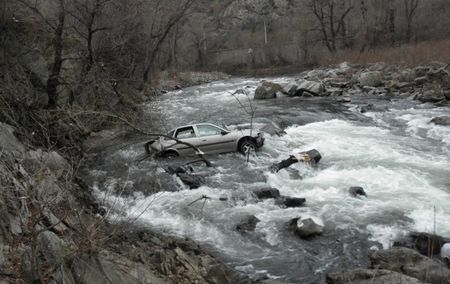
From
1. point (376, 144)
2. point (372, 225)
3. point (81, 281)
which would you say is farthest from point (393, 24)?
point (81, 281)

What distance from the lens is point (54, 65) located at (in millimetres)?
16750

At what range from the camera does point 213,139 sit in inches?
643

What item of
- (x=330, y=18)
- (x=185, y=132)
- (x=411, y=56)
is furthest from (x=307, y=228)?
(x=330, y=18)

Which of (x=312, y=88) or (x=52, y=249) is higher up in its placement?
(x=52, y=249)

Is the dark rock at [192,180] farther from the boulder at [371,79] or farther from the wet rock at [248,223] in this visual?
the boulder at [371,79]

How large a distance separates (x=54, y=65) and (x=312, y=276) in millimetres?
12325

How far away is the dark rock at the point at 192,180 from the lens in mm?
13759

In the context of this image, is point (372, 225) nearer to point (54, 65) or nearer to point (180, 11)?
point (54, 65)

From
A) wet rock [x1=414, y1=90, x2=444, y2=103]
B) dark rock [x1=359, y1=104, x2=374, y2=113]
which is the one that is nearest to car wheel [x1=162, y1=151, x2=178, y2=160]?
dark rock [x1=359, y1=104, x2=374, y2=113]

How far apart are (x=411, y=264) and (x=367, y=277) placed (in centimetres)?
124

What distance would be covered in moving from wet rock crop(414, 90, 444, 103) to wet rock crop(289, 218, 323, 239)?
56.7 ft

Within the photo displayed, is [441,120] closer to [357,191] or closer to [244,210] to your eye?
[357,191]

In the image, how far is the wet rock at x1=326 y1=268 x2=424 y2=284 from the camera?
7332 mm

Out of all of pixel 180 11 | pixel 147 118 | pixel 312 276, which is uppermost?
pixel 180 11
